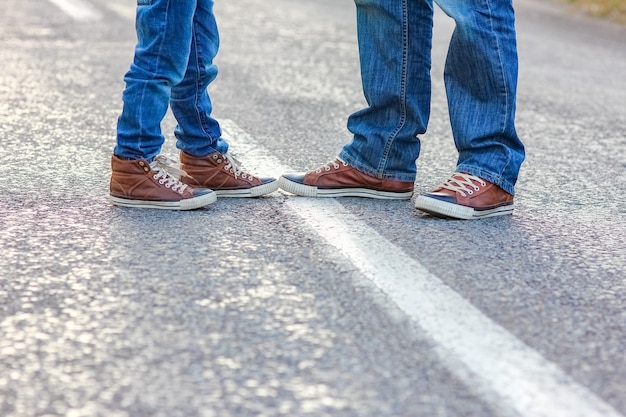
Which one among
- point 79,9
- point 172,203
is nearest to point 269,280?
point 172,203

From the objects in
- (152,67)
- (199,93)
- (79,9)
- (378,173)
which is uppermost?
(152,67)

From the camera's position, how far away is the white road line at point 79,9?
8172mm

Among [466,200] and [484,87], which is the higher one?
[484,87]

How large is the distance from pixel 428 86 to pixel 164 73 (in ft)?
2.84

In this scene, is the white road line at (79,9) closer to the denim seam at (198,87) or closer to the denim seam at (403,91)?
the denim seam at (198,87)

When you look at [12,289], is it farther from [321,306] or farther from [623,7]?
[623,7]

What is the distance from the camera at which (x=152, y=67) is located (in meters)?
3.35

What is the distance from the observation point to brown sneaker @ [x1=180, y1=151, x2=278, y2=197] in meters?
3.56

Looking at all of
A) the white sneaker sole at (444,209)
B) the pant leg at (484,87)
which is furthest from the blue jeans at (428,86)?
the white sneaker sole at (444,209)

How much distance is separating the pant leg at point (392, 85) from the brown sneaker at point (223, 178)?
32 cm

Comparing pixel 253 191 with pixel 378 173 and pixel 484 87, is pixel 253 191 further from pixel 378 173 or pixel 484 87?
pixel 484 87

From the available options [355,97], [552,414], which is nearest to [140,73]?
[552,414]

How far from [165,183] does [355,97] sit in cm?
234

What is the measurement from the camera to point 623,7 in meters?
10.4
